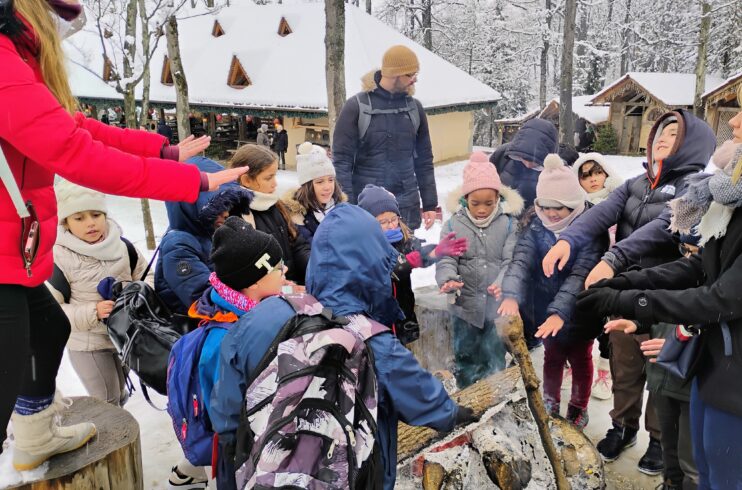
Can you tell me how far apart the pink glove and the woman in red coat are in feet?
6.65

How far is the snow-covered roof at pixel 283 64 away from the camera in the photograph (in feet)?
69.9

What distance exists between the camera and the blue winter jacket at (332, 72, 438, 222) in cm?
480

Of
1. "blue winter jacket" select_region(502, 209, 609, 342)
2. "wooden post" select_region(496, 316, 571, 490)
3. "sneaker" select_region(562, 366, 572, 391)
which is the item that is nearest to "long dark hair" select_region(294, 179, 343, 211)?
"blue winter jacket" select_region(502, 209, 609, 342)

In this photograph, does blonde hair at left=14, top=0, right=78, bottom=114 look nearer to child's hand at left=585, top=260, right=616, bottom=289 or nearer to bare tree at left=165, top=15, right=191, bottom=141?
child's hand at left=585, top=260, right=616, bottom=289

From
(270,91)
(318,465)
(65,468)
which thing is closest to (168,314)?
(65,468)

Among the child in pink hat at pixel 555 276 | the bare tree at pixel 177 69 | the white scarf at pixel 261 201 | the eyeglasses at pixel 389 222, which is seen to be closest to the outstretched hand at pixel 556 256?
the child in pink hat at pixel 555 276

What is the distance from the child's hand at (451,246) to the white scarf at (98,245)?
6.90 ft

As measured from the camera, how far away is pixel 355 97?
4828 mm

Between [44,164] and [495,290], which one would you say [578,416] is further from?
[44,164]

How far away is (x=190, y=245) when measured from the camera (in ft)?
10.4

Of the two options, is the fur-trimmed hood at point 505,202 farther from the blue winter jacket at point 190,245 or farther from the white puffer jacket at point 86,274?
the white puffer jacket at point 86,274

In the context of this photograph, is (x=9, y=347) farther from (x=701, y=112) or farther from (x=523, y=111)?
(x=523, y=111)

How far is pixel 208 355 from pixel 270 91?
2090cm

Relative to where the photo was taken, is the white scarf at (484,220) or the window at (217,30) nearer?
the white scarf at (484,220)
